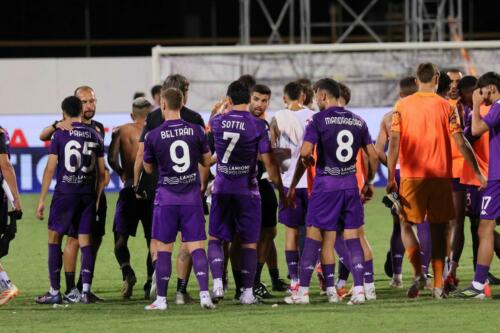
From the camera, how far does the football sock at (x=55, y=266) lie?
11.8 metres

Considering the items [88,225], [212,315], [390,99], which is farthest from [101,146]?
[390,99]

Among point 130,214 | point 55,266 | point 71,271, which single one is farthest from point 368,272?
point 55,266

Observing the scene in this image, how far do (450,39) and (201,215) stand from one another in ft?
71.0

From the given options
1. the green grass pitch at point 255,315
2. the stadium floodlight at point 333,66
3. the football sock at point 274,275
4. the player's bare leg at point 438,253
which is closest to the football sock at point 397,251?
the green grass pitch at point 255,315

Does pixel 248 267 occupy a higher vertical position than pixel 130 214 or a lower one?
lower

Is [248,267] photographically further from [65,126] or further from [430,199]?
[65,126]

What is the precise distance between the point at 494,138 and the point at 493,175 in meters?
0.33

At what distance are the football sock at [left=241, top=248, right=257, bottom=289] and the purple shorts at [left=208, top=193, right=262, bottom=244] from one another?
107 mm

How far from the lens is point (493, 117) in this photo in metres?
11.2

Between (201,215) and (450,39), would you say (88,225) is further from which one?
(450,39)

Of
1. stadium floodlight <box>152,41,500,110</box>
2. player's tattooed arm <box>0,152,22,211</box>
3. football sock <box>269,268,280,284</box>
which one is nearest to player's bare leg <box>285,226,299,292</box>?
football sock <box>269,268,280,284</box>

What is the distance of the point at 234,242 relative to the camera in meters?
11.7

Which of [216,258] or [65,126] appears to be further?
[65,126]

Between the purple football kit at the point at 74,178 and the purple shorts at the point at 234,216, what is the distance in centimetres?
129
